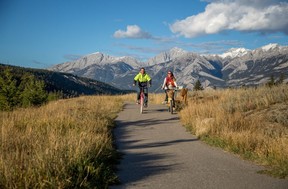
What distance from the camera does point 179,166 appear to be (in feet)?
24.8

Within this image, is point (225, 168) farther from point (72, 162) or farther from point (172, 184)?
point (72, 162)

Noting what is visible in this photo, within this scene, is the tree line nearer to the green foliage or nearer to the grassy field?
the green foliage

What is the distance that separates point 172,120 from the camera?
52.6 feet

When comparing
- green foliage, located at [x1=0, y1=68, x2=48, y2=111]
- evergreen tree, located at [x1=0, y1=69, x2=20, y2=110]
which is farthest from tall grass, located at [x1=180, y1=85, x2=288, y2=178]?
evergreen tree, located at [x1=0, y1=69, x2=20, y2=110]

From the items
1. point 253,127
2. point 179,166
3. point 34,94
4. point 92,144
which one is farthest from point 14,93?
point 179,166

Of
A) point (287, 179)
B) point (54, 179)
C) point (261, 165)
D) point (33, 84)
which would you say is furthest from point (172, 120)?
point (33, 84)

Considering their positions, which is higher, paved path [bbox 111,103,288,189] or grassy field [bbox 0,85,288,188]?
grassy field [bbox 0,85,288,188]

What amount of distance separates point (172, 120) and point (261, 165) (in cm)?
849

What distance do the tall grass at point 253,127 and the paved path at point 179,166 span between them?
0.40m

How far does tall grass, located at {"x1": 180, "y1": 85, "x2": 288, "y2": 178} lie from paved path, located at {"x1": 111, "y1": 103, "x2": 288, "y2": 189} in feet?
1.30

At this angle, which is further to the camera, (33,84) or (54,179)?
(33,84)

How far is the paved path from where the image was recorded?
20.5 ft

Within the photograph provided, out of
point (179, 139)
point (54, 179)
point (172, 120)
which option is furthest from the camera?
point (172, 120)

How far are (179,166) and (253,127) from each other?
14.8ft
